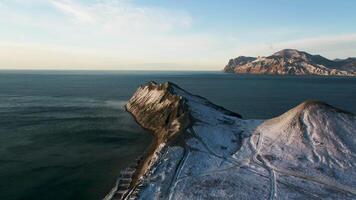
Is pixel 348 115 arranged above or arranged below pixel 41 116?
above

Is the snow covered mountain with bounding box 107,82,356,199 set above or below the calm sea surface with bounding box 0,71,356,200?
above

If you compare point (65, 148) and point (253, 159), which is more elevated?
point (253, 159)

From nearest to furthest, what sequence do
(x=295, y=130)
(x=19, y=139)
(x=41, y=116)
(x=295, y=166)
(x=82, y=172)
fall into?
(x=295, y=166) → (x=82, y=172) → (x=295, y=130) → (x=19, y=139) → (x=41, y=116)

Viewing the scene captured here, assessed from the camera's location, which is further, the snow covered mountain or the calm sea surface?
the calm sea surface

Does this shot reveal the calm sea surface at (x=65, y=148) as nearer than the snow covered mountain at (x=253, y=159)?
No

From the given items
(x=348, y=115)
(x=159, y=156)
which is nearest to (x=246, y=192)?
(x=159, y=156)

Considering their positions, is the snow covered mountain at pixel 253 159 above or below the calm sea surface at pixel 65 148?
above

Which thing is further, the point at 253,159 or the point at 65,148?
the point at 65,148

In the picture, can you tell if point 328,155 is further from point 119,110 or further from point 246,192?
point 119,110
